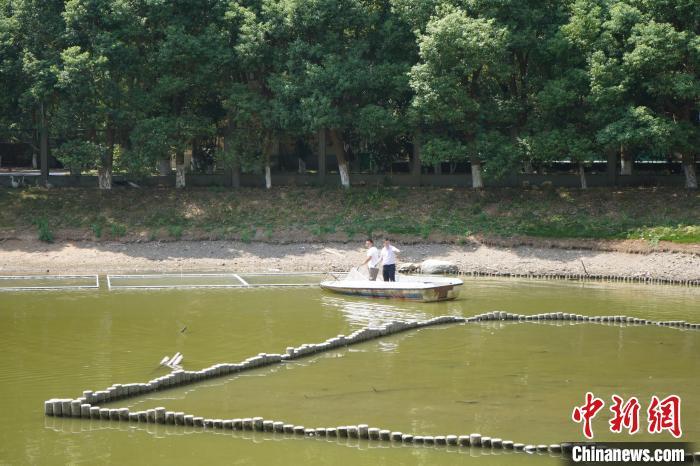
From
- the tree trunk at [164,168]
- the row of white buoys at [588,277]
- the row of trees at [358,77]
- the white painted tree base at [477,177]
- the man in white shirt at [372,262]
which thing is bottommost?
the row of white buoys at [588,277]

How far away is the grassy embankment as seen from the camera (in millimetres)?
44531

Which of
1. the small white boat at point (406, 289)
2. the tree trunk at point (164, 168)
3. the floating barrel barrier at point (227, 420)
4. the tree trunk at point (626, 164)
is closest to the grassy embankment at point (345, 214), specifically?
the tree trunk at point (164, 168)

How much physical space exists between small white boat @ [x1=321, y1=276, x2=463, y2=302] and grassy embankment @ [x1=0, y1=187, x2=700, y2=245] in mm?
9714

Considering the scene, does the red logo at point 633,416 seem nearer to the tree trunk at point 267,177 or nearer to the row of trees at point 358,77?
the row of trees at point 358,77

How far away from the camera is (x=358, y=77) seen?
159 feet

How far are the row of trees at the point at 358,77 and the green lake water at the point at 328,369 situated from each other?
40.8 feet

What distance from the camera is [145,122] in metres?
48.7

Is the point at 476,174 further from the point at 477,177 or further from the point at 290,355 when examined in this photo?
the point at 290,355

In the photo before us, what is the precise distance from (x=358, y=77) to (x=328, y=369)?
26343mm

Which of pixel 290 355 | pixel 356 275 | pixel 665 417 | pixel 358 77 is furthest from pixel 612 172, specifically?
pixel 665 417

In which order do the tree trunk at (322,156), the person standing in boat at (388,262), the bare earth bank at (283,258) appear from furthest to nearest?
the tree trunk at (322,156) < the bare earth bank at (283,258) < the person standing in boat at (388,262)

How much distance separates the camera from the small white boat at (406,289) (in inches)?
1341

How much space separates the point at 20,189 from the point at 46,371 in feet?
95.1

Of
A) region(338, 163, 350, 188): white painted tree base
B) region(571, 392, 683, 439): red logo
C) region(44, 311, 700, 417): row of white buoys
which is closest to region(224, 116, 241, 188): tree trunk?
region(338, 163, 350, 188): white painted tree base
